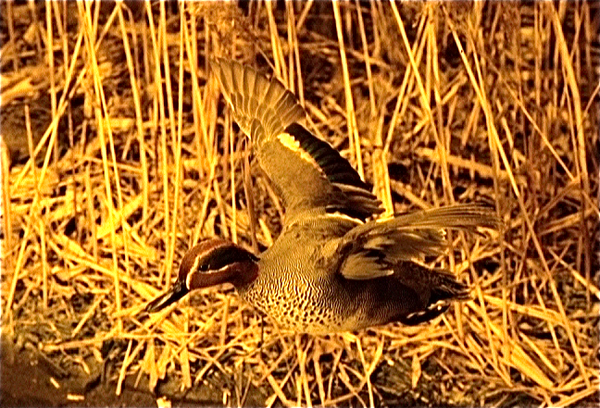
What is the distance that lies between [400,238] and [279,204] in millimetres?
400

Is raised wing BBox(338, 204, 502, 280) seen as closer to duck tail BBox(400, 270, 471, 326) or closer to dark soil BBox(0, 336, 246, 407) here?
duck tail BBox(400, 270, 471, 326)

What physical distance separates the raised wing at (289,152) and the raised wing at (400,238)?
79mm

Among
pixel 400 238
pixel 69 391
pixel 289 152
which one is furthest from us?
pixel 69 391

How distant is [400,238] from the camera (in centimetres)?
101

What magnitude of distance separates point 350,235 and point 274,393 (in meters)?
0.39

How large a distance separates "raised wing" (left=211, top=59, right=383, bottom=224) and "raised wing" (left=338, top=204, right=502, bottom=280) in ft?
0.26

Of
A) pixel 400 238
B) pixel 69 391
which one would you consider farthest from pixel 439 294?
pixel 69 391

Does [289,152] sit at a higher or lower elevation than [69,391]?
higher

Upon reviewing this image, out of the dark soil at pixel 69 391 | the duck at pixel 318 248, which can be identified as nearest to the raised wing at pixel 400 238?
the duck at pixel 318 248

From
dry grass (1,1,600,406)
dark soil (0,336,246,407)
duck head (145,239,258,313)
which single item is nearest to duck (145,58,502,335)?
duck head (145,239,258,313)

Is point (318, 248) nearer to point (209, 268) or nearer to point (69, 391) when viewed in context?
point (209, 268)

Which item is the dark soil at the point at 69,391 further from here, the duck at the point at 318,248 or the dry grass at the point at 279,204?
the duck at the point at 318,248

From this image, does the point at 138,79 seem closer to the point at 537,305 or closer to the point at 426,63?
the point at 426,63

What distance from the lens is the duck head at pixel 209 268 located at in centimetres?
100
